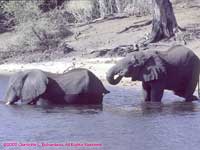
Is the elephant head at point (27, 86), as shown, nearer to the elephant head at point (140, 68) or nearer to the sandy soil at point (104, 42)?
the elephant head at point (140, 68)

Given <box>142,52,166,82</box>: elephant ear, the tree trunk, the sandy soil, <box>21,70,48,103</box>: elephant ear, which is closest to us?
<box>21,70,48,103</box>: elephant ear

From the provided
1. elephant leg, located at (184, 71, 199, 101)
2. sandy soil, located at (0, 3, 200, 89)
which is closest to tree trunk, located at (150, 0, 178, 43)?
sandy soil, located at (0, 3, 200, 89)

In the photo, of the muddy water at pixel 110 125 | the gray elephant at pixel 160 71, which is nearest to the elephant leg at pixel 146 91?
the gray elephant at pixel 160 71

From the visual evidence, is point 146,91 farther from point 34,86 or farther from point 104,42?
point 104,42

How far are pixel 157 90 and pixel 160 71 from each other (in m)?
0.46

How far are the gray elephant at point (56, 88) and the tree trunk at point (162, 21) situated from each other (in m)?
10.3

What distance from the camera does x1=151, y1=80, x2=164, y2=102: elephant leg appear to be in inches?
707

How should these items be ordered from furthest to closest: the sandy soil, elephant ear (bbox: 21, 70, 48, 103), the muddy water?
the sandy soil < elephant ear (bbox: 21, 70, 48, 103) < the muddy water

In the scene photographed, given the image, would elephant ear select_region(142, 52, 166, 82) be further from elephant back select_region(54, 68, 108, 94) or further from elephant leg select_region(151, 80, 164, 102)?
elephant back select_region(54, 68, 108, 94)

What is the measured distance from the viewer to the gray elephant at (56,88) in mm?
17172

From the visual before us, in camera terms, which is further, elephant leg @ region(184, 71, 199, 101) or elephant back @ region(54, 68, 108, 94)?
elephant leg @ region(184, 71, 199, 101)

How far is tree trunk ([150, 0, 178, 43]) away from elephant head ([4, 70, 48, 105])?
10.6m

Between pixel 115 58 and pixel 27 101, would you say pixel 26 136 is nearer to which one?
pixel 27 101

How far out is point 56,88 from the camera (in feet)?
56.9
